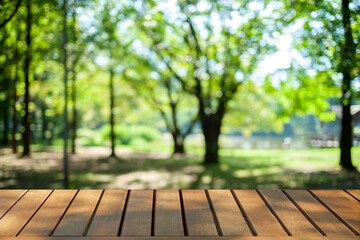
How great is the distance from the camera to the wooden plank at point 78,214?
5.68 ft

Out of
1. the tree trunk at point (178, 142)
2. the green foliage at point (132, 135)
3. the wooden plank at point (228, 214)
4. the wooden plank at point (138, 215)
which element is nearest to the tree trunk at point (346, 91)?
the wooden plank at point (228, 214)

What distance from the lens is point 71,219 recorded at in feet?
6.17

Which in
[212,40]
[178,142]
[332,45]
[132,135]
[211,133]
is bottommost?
[132,135]

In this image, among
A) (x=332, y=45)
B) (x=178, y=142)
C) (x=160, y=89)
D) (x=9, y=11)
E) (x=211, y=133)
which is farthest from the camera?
(x=160, y=89)

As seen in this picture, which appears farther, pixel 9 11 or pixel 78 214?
pixel 9 11

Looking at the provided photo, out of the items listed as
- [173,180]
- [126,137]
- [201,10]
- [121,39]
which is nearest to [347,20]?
[201,10]

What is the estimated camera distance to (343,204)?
7.06 feet

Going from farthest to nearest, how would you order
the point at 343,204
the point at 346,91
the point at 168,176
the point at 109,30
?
1. the point at 109,30
2. the point at 168,176
3. the point at 346,91
4. the point at 343,204

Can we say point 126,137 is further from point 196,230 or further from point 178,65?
point 196,230

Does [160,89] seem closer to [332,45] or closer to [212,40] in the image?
[212,40]

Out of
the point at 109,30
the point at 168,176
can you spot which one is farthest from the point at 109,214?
the point at 109,30

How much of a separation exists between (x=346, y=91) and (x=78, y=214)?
687 cm

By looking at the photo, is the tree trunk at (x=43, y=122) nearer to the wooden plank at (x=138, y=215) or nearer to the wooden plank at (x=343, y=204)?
the wooden plank at (x=138, y=215)

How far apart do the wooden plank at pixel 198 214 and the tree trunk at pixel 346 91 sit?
4764 mm
